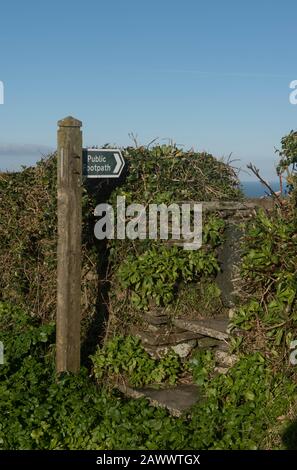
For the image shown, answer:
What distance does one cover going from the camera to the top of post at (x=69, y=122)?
6.09m

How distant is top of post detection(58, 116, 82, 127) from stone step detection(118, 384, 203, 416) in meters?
2.64

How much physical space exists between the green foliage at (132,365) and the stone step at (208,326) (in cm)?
33

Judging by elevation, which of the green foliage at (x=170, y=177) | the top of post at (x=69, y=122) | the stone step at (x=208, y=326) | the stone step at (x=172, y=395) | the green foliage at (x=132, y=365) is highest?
the top of post at (x=69, y=122)

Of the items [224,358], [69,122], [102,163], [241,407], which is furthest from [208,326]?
[69,122]

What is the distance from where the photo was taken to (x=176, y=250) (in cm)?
679

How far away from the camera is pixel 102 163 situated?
6.60m

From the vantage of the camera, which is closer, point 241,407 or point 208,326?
point 241,407

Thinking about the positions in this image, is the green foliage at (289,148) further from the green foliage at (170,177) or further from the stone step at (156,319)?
the stone step at (156,319)

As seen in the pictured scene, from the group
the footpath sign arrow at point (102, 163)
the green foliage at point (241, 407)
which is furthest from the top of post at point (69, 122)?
the green foliage at point (241, 407)

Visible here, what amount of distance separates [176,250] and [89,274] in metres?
1.22

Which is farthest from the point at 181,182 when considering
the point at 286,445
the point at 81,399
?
the point at 286,445

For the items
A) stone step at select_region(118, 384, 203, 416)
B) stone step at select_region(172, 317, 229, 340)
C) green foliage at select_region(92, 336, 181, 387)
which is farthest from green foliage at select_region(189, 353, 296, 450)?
green foliage at select_region(92, 336, 181, 387)

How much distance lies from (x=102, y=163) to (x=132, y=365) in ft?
6.91

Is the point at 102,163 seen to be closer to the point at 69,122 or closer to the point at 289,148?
the point at 69,122
